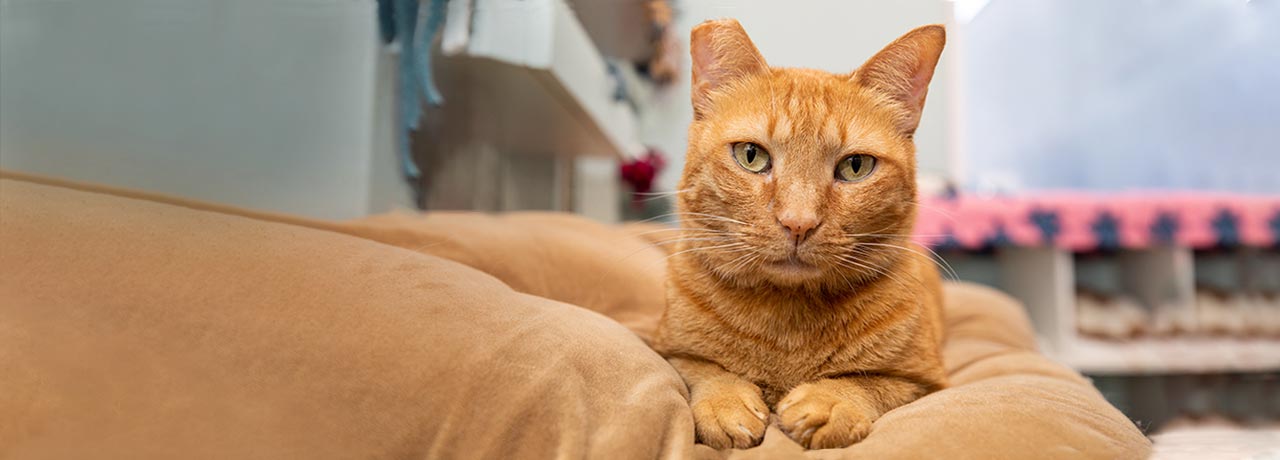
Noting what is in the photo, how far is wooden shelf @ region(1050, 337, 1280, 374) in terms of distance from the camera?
1377 mm

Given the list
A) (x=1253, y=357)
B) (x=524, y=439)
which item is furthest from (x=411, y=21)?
(x=1253, y=357)

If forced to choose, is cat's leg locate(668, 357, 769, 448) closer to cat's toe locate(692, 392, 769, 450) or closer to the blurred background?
cat's toe locate(692, 392, 769, 450)

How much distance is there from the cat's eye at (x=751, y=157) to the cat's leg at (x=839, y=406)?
0.66 ft

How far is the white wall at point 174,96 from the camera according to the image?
1.52 ft

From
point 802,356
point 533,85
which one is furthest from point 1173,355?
point 533,85

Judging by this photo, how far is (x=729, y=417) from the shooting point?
559 mm

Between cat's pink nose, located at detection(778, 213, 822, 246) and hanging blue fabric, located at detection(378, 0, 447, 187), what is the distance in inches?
13.2

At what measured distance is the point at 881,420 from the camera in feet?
1.93

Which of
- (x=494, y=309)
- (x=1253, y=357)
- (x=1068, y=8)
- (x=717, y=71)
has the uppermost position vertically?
(x=1068, y=8)

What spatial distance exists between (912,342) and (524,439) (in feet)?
1.31

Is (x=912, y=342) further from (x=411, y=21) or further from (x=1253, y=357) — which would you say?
(x=1253, y=357)

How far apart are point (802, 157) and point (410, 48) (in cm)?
35

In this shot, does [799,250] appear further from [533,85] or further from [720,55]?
[533,85]

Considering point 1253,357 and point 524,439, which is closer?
point 524,439
